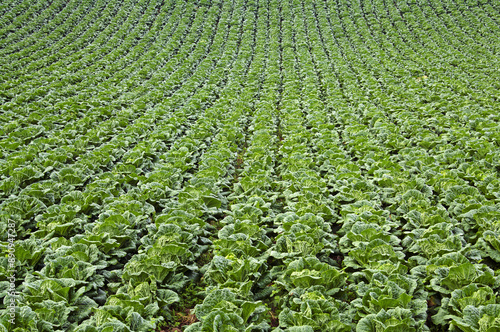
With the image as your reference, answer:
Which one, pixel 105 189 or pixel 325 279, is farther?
pixel 105 189

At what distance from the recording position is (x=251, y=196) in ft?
22.5

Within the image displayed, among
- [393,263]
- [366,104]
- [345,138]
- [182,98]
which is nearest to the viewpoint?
[393,263]

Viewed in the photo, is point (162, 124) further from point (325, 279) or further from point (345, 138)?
point (325, 279)

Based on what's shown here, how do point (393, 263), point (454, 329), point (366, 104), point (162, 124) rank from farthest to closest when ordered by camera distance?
point (366, 104) < point (162, 124) < point (393, 263) < point (454, 329)

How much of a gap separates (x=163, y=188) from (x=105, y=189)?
3.49ft

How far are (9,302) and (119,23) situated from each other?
28.0 m

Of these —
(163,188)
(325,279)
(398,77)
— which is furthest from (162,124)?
(398,77)

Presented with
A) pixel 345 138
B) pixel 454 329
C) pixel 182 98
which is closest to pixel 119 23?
pixel 182 98

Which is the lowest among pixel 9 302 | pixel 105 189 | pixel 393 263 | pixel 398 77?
pixel 9 302

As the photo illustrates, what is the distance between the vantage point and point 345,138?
33.6 ft

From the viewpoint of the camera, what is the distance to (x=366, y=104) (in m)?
13.2

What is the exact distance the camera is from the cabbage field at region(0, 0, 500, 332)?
4.13m

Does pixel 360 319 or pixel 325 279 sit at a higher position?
pixel 325 279

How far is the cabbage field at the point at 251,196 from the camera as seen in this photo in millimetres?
4129
